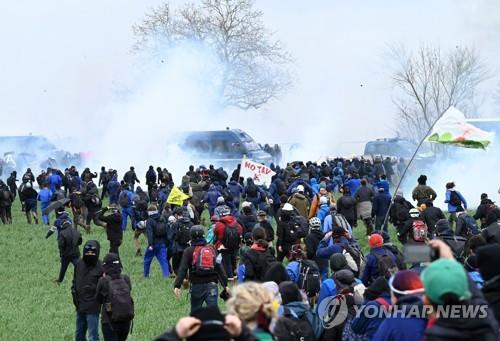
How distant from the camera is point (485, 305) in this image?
16.9 ft

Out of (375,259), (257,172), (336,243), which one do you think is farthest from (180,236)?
(257,172)

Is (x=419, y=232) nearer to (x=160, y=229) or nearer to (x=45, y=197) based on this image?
(x=160, y=229)

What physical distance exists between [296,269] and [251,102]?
186 feet

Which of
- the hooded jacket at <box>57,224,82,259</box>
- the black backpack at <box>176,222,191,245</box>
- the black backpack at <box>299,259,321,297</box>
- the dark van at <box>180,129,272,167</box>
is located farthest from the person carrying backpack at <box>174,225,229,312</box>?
the dark van at <box>180,129,272,167</box>

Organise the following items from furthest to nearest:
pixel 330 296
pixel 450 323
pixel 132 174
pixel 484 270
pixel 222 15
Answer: pixel 222 15, pixel 132 174, pixel 330 296, pixel 484 270, pixel 450 323

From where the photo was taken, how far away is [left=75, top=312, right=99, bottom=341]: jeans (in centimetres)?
1105

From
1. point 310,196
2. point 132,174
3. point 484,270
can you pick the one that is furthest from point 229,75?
point 484,270

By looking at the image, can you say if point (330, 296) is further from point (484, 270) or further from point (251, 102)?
point (251, 102)

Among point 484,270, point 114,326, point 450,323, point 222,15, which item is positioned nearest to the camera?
point 450,323

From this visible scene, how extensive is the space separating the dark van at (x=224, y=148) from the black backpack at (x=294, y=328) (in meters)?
36.1

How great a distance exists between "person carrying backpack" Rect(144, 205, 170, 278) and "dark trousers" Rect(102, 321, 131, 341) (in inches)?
268

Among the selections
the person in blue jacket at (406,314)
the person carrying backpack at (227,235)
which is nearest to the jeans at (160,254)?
the person carrying backpack at (227,235)

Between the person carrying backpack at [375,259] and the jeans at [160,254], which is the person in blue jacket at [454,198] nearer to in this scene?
the jeans at [160,254]

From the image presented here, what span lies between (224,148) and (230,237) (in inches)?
1193
